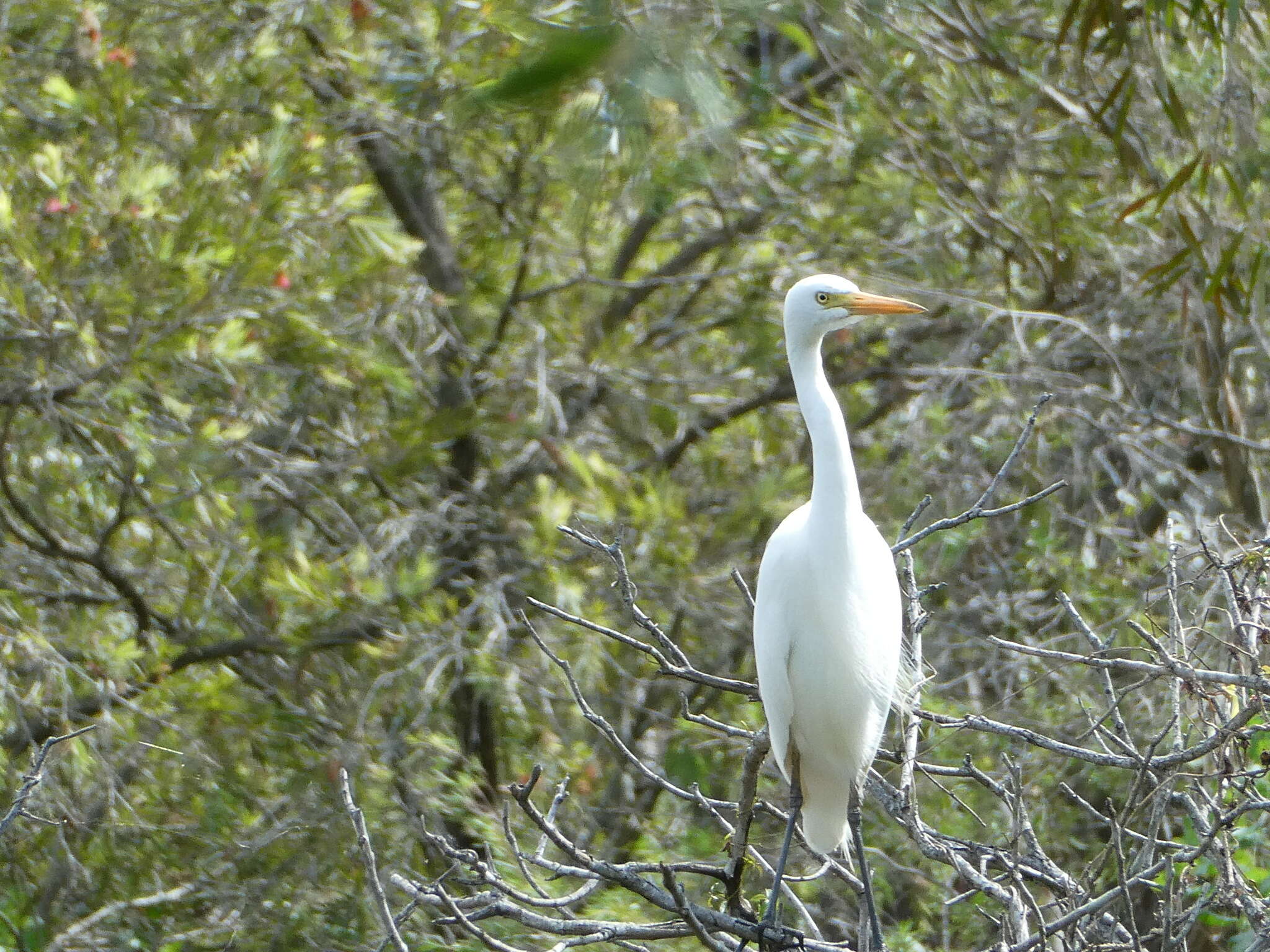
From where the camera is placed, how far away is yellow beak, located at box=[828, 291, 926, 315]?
7.84 feet

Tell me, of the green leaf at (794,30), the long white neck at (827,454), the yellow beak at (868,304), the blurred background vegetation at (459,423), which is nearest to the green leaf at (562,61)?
the green leaf at (794,30)

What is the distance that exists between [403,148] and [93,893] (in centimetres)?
246

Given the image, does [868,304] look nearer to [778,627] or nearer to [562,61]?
[778,627]

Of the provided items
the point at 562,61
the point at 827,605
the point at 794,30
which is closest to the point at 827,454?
the point at 827,605

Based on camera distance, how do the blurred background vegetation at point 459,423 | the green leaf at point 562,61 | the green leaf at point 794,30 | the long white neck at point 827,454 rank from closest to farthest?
the green leaf at point 562,61
the green leaf at point 794,30
the long white neck at point 827,454
the blurred background vegetation at point 459,423

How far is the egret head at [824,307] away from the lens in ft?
7.97

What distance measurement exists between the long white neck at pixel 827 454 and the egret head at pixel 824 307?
0.10 meters

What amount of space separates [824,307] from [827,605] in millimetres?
524

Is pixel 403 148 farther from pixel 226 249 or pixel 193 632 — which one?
pixel 193 632

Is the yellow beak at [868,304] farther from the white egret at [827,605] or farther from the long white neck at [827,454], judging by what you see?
the long white neck at [827,454]

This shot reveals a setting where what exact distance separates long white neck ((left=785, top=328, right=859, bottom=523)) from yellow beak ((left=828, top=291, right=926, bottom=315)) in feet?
0.47

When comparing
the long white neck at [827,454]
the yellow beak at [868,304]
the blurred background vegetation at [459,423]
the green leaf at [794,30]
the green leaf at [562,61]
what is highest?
the green leaf at [562,61]

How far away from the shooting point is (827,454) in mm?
2291

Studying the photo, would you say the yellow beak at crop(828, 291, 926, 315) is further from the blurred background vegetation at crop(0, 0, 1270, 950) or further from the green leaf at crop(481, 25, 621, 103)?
the green leaf at crop(481, 25, 621, 103)
